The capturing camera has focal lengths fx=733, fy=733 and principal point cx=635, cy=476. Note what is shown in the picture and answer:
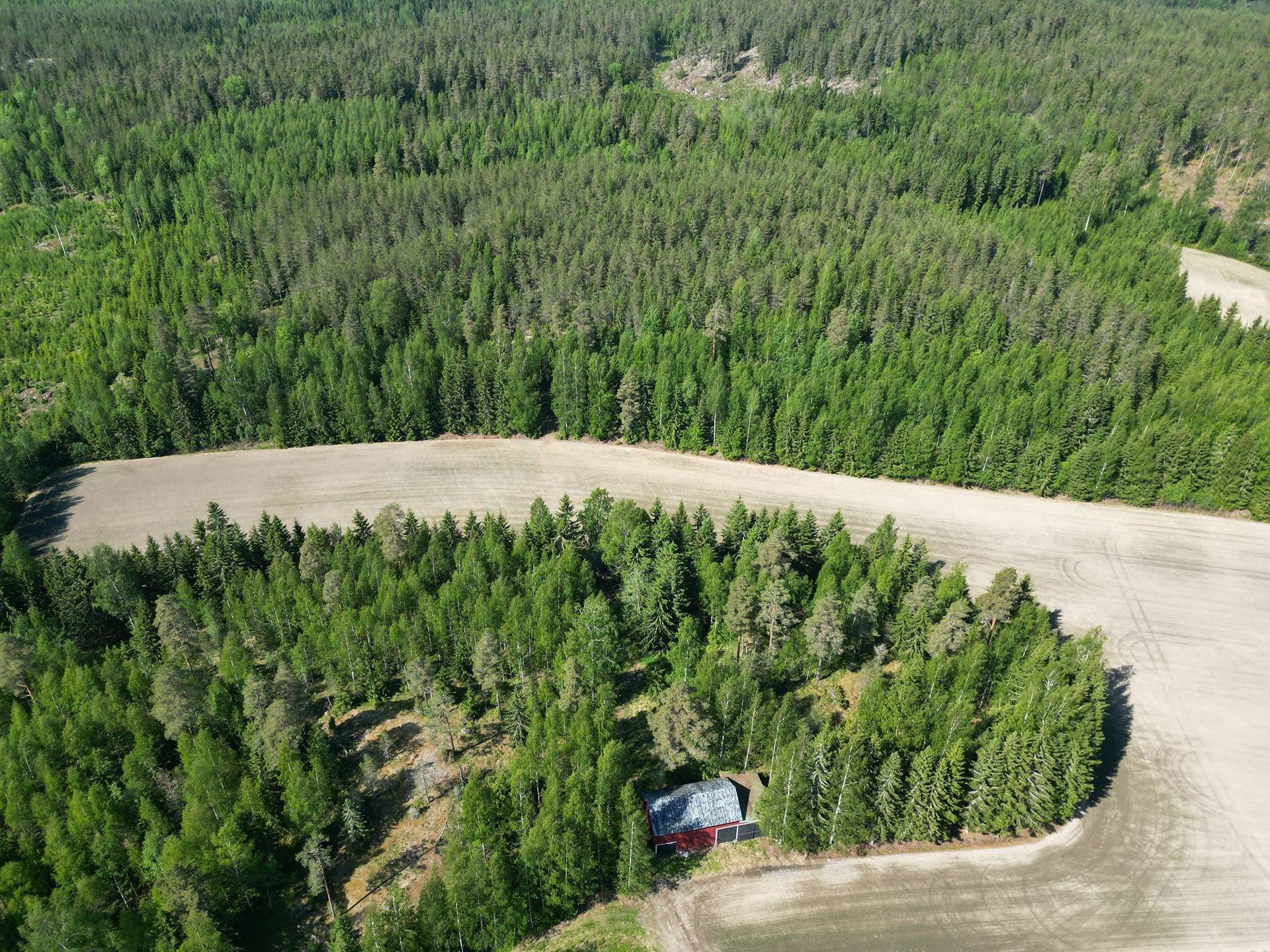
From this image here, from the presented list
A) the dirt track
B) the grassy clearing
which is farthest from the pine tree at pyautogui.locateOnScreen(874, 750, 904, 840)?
the grassy clearing

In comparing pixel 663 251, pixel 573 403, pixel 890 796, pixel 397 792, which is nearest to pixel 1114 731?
pixel 890 796

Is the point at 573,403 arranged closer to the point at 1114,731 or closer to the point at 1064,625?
the point at 1064,625

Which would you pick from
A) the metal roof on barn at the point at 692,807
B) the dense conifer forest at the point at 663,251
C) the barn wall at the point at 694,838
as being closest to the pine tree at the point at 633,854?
the barn wall at the point at 694,838

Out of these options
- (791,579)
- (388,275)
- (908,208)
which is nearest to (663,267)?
(388,275)

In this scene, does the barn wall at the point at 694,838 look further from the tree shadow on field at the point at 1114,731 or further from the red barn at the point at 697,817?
the tree shadow on field at the point at 1114,731

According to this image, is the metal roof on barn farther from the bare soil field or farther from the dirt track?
the bare soil field

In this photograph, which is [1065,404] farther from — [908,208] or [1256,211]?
[1256,211]
